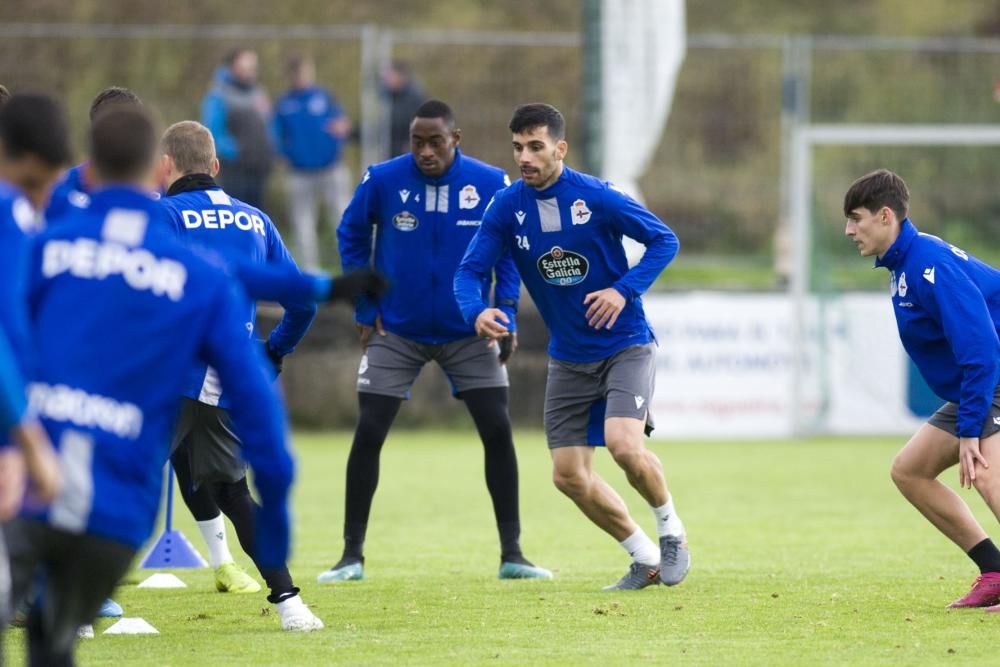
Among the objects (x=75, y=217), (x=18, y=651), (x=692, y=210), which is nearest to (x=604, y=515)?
(x=18, y=651)

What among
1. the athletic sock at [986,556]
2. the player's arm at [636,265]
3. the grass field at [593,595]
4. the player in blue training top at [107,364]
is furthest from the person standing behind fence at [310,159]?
the player in blue training top at [107,364]

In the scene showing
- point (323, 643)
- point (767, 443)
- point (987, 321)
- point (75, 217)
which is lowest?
point (767, 443)

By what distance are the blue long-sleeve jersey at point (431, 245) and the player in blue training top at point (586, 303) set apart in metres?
0.83

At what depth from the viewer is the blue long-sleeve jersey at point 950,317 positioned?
7.13 m

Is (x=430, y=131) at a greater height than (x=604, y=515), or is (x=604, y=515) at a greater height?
(x=430, y=131)

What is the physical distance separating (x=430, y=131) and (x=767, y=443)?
9514 mm

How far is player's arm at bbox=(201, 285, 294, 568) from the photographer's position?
182 inches

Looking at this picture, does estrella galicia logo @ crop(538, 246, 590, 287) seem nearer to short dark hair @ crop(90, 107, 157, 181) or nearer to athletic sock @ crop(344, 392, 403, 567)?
athletic sock @ crop(344, 392, 403, 567)

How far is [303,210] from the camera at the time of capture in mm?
18281

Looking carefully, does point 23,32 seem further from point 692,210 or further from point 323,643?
point 323,643

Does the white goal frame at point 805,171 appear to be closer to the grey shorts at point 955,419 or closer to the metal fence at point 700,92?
the metal fence at point 700,92

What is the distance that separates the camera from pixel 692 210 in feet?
62.0

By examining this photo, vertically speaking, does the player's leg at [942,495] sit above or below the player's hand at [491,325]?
below

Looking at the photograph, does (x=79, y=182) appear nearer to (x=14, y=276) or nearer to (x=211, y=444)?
(x=211, y=444)
